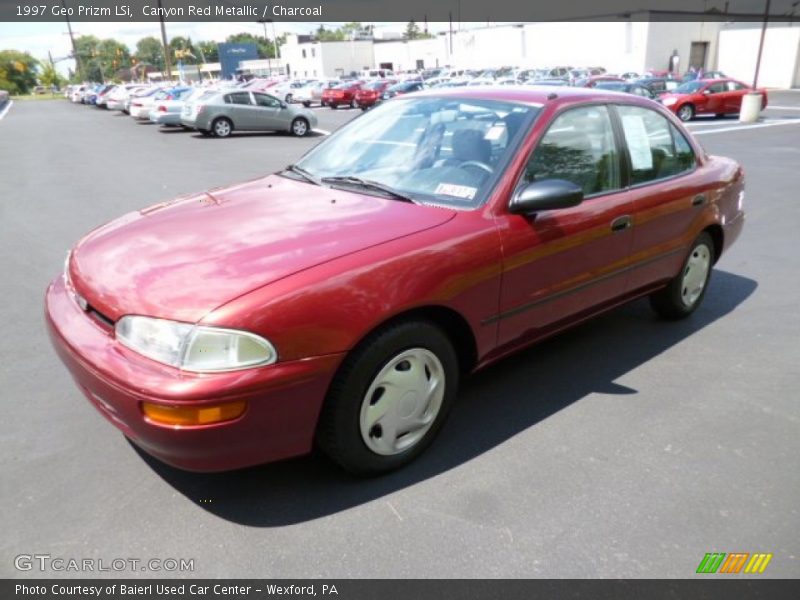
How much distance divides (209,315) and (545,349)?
254 centimetres

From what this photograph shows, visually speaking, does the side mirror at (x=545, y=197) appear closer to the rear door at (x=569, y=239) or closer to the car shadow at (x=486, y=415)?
the rear door at (x=569, y=239)

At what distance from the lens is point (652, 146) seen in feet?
13.0

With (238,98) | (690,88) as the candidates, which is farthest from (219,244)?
(690,88)

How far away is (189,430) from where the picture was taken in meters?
2.16

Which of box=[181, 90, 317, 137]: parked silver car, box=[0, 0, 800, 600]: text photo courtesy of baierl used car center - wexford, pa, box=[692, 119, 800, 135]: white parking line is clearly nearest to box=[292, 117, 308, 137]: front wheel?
box=[181, 90, 317, 137]: parked silver car

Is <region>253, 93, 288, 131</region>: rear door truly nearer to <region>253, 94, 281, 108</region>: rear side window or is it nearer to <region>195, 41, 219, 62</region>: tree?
<region>253, 94, 281, 108</region>: rear side window

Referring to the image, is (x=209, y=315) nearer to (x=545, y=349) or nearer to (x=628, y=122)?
(x=545, y=349)

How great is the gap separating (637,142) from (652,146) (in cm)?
21

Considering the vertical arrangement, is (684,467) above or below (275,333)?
below

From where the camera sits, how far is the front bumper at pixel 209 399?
7.06 ft

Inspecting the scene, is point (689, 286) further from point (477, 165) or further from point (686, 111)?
point (686, 111)

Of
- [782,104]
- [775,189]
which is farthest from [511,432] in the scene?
[782,104]

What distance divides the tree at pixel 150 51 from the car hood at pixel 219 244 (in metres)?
169

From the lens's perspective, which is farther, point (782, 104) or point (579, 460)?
point (782, 104)
